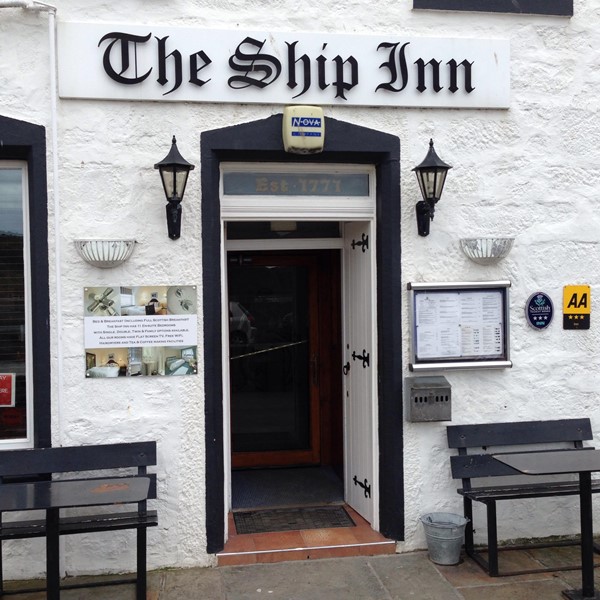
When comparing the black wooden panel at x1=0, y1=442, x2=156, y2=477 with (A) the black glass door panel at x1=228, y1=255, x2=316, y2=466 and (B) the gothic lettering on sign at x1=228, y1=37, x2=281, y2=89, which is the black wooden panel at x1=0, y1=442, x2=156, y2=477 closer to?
(A) the black glass door panel at x1=228, y1=255, x2=316, y2=466

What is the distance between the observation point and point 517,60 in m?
5.41

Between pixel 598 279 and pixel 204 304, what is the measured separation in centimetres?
292

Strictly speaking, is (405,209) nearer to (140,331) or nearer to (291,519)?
(140,331)

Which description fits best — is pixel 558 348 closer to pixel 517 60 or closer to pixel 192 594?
pixel 517 60

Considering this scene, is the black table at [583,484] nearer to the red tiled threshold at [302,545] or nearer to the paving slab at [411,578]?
the paving slab at [411,578]

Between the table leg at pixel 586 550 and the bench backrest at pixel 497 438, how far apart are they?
2.05 feet

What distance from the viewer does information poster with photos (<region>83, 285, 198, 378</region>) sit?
4914 mm

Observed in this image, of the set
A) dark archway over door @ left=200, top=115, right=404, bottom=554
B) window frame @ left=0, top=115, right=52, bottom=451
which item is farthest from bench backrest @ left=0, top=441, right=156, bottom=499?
dark archway over door @ left=200, top=115, right=404, bottom=554

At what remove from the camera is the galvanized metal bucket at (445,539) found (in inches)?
199

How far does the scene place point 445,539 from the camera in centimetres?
506

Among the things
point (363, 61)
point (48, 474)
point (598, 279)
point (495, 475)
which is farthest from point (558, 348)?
point (48, 474)

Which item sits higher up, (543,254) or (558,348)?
(543,254)

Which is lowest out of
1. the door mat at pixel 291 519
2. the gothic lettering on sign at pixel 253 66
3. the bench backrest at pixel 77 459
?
the door mat at pixel 291 519

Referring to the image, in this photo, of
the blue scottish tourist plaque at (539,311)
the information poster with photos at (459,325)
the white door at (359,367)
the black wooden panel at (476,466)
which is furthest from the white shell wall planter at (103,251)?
the blue scottish tourist plaque at (539,311)
